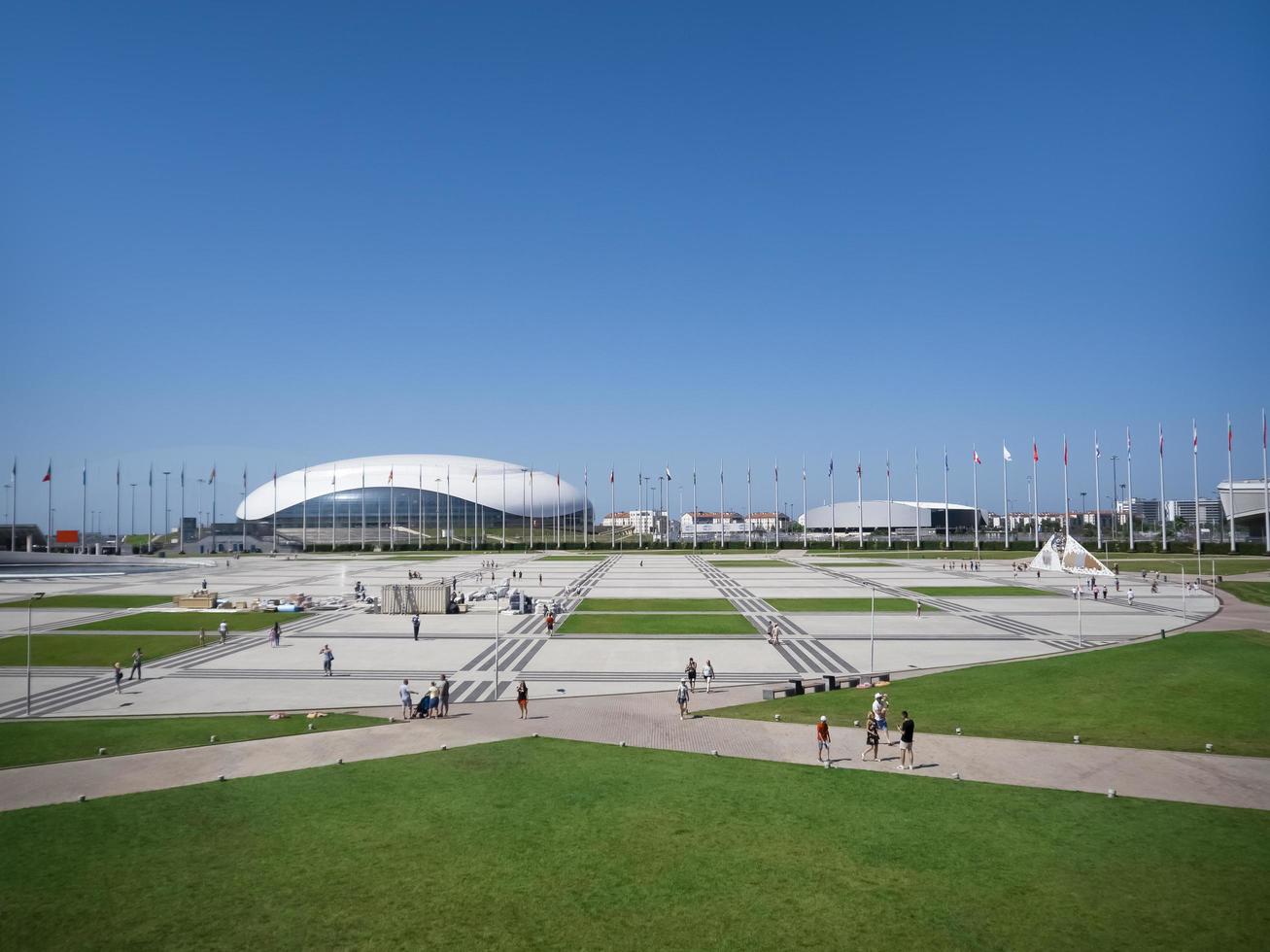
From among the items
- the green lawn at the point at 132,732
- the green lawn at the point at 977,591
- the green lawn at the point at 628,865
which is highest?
the green lawn at the point at 628,865

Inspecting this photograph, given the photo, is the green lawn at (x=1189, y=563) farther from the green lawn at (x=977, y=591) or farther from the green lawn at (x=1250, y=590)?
the green lawn at (x=977, y=591)

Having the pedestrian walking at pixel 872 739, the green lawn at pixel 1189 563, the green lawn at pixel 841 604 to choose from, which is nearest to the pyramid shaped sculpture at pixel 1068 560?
the green lawn at pixel 841 604

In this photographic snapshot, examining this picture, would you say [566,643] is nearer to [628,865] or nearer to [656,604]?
[656,604]

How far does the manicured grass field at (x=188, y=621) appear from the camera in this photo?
34.9 metres

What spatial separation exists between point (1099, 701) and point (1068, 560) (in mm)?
10651

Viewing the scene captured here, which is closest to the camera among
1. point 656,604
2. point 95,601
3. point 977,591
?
point 656,604

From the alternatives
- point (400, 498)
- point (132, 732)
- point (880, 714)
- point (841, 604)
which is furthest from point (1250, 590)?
point (400, 498)

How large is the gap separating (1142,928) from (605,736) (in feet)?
35.7

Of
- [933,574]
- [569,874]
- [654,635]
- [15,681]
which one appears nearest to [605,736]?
[569,874]

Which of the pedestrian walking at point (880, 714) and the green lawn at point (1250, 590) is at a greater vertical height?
the pedestrian walking at point (880, 714)

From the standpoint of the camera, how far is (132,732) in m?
17.9

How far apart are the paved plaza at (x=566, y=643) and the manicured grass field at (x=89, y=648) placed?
115 cm

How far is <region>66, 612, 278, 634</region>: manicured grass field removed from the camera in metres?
34.9

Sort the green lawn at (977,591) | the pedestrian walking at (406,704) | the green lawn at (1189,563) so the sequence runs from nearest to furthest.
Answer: the pedestrian walking at (406,704) < the green lawn at (977,591) < the green lawn at (1189,563)
